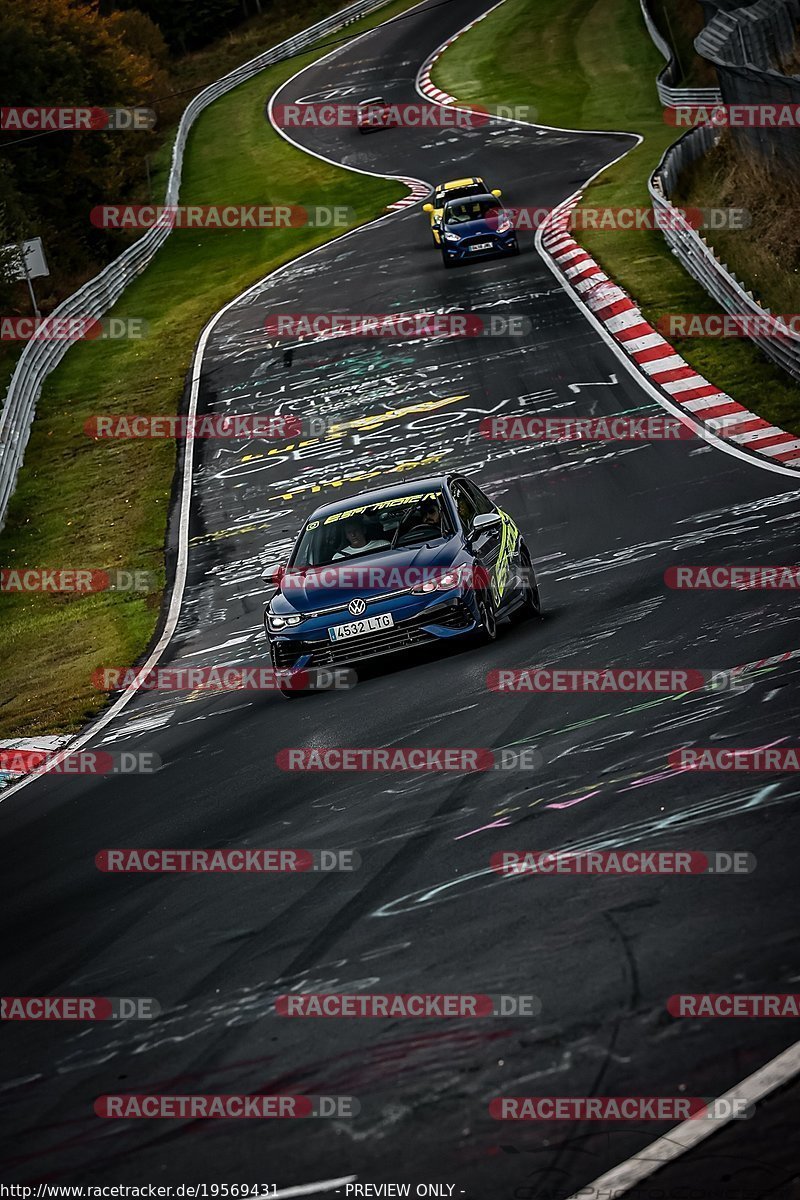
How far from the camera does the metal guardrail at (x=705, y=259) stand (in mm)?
21516

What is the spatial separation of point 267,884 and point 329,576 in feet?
16.6

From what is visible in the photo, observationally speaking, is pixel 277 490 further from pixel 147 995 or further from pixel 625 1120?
pixel 625 1120

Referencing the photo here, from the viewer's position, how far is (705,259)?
26.4m

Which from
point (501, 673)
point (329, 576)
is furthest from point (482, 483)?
point (501, 673)

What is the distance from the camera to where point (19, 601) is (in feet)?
71.7

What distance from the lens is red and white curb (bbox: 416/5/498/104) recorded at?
189 feet
